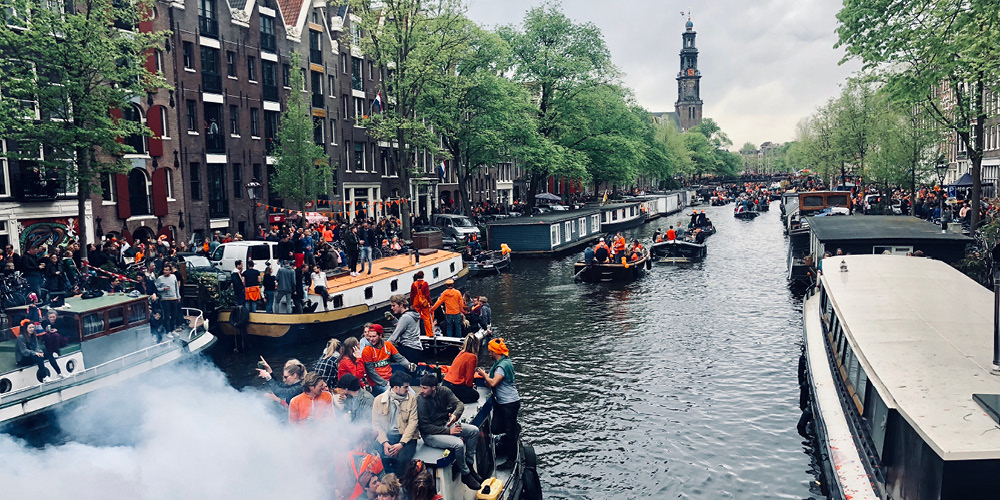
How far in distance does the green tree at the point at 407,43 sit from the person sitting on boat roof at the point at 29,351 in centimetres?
2777

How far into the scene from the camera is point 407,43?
41875mm

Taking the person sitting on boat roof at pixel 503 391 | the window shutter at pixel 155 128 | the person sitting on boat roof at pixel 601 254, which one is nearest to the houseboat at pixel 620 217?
the person sitting on boat roof at pixel 601 254

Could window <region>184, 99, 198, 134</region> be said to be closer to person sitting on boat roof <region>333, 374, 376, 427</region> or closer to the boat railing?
the boat railing

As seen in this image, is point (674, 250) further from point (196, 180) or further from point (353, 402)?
point (353, 402)

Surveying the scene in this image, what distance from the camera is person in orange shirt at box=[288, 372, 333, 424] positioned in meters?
9.19

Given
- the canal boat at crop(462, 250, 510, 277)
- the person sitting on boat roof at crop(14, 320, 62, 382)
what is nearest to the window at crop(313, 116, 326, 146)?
the canal boat at crop(462, 250, 510, 277)

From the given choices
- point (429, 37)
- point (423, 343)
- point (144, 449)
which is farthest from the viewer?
point (429, 37)

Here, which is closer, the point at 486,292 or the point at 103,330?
the point at 103,330

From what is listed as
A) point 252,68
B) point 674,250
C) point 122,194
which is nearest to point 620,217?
point 674,250

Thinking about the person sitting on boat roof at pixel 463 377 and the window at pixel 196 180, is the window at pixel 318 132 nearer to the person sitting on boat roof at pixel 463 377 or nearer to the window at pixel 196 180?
the window at pixel 196 180

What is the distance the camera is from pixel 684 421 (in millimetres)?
16219

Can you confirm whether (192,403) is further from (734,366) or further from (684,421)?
(734,366)

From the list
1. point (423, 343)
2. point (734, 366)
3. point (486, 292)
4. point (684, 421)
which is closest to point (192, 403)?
point (423, 343)

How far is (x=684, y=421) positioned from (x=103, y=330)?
41.6 feet
